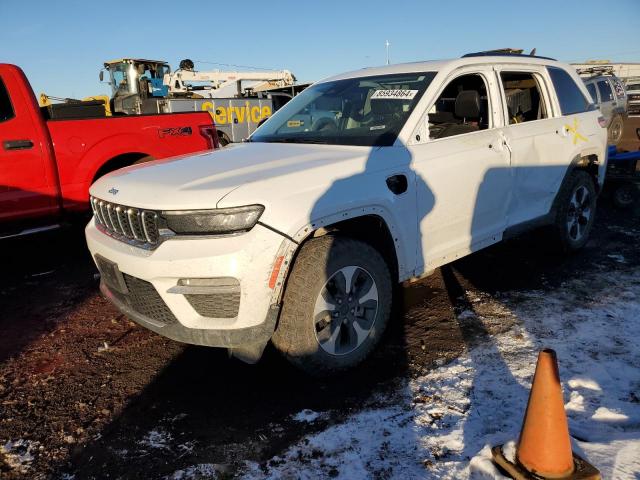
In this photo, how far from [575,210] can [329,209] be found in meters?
3.43

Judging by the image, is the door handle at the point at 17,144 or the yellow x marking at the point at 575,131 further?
the door handle at the point at 17,144

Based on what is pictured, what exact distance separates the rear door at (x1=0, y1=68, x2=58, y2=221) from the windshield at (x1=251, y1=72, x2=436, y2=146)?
245 centimetres

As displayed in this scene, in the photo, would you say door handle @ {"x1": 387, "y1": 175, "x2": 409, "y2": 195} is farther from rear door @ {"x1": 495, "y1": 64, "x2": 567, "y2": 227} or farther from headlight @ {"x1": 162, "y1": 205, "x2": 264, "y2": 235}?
rear door @ {"x1": 495, "y1": 64, "x2": 567, "y2": 227}

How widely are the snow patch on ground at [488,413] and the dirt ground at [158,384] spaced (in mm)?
155

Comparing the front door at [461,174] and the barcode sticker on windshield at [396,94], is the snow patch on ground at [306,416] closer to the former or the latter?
the front door at [461,174]

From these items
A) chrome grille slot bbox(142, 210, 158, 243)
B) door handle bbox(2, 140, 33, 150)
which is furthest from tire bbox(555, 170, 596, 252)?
door handle bbox(2, 140, 33, 150)

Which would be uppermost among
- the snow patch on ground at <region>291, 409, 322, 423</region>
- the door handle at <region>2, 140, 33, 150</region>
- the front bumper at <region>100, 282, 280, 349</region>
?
the door handle at <region>2, 140, 33, 150</region>

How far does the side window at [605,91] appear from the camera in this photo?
46.4 feet

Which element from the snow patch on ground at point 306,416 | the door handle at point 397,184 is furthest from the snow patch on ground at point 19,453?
the door handle at point 397,184

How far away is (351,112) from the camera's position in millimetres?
3836

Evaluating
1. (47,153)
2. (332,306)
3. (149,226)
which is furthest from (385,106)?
(47,153)

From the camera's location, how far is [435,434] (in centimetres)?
244

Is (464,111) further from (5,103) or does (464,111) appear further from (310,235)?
A: (5,103)

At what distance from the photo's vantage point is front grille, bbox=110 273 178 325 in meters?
2.71
